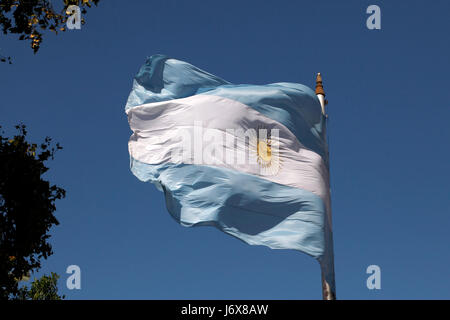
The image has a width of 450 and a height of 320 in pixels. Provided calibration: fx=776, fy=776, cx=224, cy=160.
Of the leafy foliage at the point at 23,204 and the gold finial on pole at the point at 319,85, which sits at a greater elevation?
the gold finial on pole at the point at 319,85

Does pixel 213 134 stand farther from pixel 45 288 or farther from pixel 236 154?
pixel 45 288

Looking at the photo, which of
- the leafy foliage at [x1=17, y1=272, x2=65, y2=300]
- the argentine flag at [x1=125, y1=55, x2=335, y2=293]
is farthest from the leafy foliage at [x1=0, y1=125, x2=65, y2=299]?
the leafy foliage at [x1=17, y1=272, x2=65, y2=300]

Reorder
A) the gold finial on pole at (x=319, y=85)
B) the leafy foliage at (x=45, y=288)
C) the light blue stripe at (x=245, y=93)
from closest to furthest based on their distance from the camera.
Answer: the light blue stripe at (x=245, y=93), the gold finial on pole at (x=319, y=85), the leafy foliage at (x=45, y=288)

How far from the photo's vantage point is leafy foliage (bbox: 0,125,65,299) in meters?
19.2

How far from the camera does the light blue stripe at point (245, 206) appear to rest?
717 inches

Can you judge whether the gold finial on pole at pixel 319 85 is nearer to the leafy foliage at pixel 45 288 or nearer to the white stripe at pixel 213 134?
the white stripe at pixel 213 134

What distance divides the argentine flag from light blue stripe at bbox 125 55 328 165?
0.09ft

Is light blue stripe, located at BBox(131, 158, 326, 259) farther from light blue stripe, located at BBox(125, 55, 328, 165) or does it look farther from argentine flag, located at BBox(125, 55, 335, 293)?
light blue stripe, located at BBox(125, 55, 328, 165)

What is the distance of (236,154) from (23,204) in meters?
5.60

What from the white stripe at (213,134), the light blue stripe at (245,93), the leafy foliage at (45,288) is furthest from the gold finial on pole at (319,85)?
the leafy foliage at (45,288)

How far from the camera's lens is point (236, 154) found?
63.6 feet

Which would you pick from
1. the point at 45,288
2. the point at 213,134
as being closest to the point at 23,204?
the point at 213,134

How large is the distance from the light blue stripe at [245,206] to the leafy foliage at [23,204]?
10.3 feet
